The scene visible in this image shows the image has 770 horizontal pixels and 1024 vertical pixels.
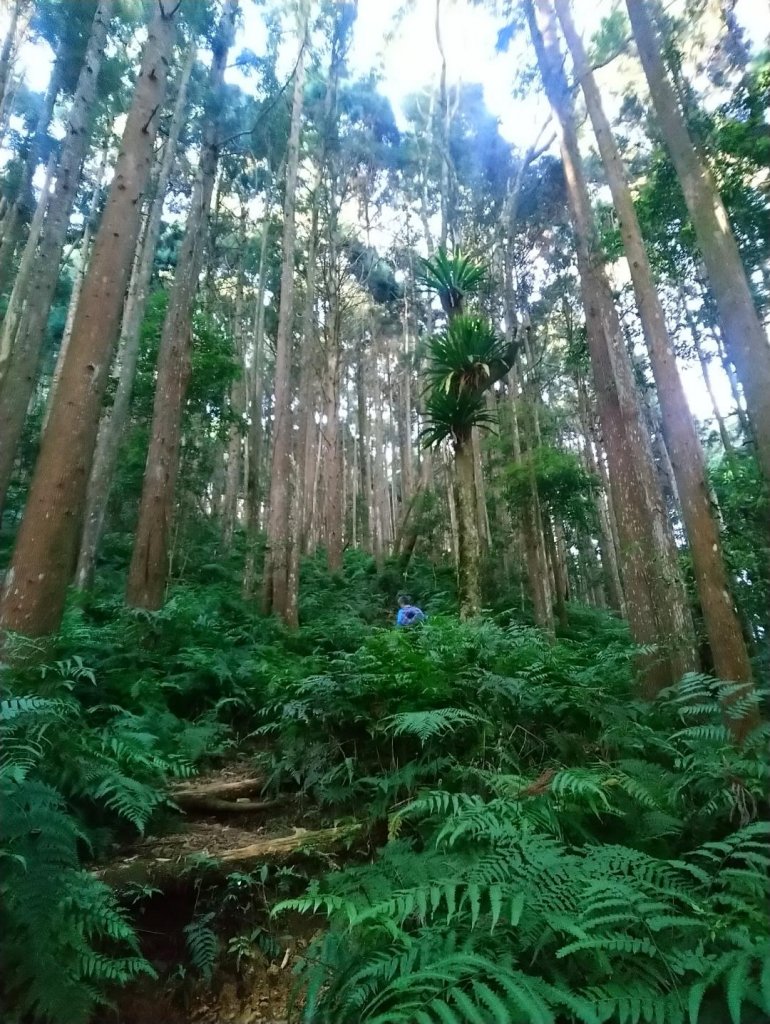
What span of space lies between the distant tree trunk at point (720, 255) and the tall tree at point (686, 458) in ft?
2.19

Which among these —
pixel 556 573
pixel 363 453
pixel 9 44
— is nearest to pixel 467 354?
pixel 556 573

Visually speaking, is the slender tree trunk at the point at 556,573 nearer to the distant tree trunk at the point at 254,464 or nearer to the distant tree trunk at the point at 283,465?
the distant tree trunk at the point at 283,465

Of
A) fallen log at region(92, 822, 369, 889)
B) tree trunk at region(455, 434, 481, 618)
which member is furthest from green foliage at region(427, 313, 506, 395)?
fallen log at region(92, 822, 369, 889)

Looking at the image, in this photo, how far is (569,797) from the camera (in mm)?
2775

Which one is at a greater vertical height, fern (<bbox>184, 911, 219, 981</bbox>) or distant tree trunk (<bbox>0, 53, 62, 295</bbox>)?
distant tree trunk (<bbox>0, 53, 62, 295</bbox>)

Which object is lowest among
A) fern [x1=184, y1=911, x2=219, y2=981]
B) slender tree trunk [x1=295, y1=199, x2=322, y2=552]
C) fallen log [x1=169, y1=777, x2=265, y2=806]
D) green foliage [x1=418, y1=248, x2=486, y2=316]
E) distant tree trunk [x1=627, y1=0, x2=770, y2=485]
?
fern [x1=184, y1=911, x2=219, y2=981]

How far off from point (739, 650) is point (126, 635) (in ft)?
17.8

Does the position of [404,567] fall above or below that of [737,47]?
below

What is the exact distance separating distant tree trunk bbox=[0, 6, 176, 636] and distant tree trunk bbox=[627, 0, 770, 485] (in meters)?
5.07

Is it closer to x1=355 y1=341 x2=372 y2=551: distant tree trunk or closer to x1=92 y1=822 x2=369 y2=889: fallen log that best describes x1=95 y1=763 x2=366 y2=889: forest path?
x1=92 y1=822 x2=369 y2=889: fallen log

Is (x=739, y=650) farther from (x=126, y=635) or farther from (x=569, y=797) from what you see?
(x=126, y=635)

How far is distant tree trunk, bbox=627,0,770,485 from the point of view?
4.79m

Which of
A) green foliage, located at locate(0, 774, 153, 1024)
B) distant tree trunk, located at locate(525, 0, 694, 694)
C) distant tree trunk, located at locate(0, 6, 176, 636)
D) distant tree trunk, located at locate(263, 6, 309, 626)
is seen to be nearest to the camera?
green foliage, located at locate(0, 774, 153, 1024)

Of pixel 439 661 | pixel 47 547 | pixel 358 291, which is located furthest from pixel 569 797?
pixel 358 291
